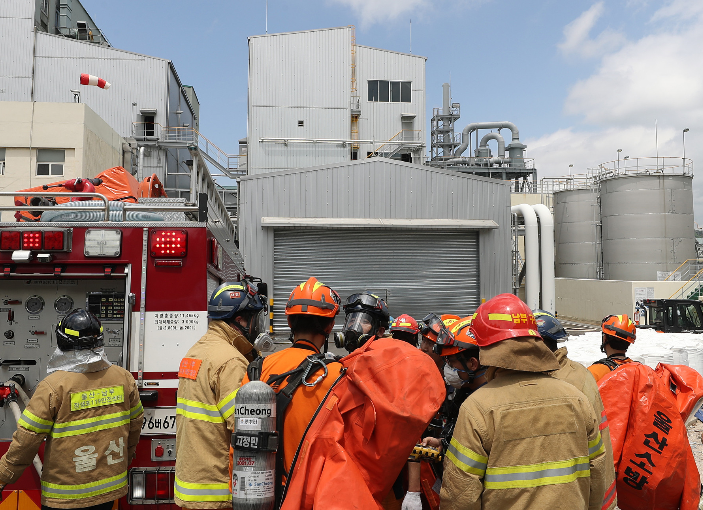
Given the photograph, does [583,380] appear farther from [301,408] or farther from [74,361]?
[74,361]

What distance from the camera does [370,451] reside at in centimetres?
193

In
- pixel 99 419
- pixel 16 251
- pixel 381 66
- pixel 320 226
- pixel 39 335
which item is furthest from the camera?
pixel 381 66

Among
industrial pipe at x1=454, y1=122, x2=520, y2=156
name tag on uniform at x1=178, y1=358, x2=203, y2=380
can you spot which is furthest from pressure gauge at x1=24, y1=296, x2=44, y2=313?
industrial pipe at x1=454, y1=122, x2=520, y2=156

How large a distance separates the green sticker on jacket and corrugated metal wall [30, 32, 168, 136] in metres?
25.7

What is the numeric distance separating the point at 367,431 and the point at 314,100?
2594cm

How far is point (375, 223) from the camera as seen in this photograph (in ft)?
52.4

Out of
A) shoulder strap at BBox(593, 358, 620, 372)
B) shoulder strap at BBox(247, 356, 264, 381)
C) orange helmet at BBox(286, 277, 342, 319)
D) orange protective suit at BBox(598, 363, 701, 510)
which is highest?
orange helmet at BBox(286, 277, 342, 319)

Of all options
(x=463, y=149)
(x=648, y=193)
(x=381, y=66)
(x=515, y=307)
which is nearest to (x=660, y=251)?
(x=648, y=193)

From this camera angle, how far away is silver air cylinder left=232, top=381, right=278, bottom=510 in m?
2.08

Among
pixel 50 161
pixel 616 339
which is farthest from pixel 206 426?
pixel 50 161

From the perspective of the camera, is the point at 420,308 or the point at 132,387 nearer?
the point at 132,387

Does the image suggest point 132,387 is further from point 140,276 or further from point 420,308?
point 420,308

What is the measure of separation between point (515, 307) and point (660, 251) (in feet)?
90.7

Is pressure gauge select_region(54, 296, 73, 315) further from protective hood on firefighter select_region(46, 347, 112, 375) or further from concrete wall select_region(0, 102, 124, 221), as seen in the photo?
concrete wall select_region(0, 102, 124, 221)
